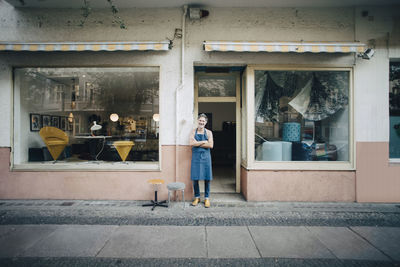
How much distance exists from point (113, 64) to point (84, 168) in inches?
109

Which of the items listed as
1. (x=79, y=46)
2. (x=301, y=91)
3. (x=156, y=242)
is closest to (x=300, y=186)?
(x=301, y=91)

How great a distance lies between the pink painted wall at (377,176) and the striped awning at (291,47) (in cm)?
237

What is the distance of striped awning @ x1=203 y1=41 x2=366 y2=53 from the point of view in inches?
189

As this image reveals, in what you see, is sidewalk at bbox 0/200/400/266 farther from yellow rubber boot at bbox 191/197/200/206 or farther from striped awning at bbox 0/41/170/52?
striped awning at bbox 0/41/170/52

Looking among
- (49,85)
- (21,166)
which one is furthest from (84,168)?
(49,85)

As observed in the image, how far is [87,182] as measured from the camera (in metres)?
5.38

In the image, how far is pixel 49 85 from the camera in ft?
21.9

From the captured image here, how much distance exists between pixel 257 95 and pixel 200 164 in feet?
7.75

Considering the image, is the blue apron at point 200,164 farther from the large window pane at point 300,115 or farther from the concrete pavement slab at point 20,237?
the concrete pavement slab at point 20,237

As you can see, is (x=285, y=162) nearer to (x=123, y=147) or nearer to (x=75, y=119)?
(x=123, y=147)

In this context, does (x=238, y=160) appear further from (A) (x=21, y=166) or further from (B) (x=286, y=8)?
(A) (x=21, y=166)

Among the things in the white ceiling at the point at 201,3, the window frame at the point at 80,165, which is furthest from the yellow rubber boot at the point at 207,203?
the white ceiling at the point at 201,3

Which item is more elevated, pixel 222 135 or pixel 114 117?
pixel 114 117

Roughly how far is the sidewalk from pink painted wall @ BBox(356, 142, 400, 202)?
0.99 ft
